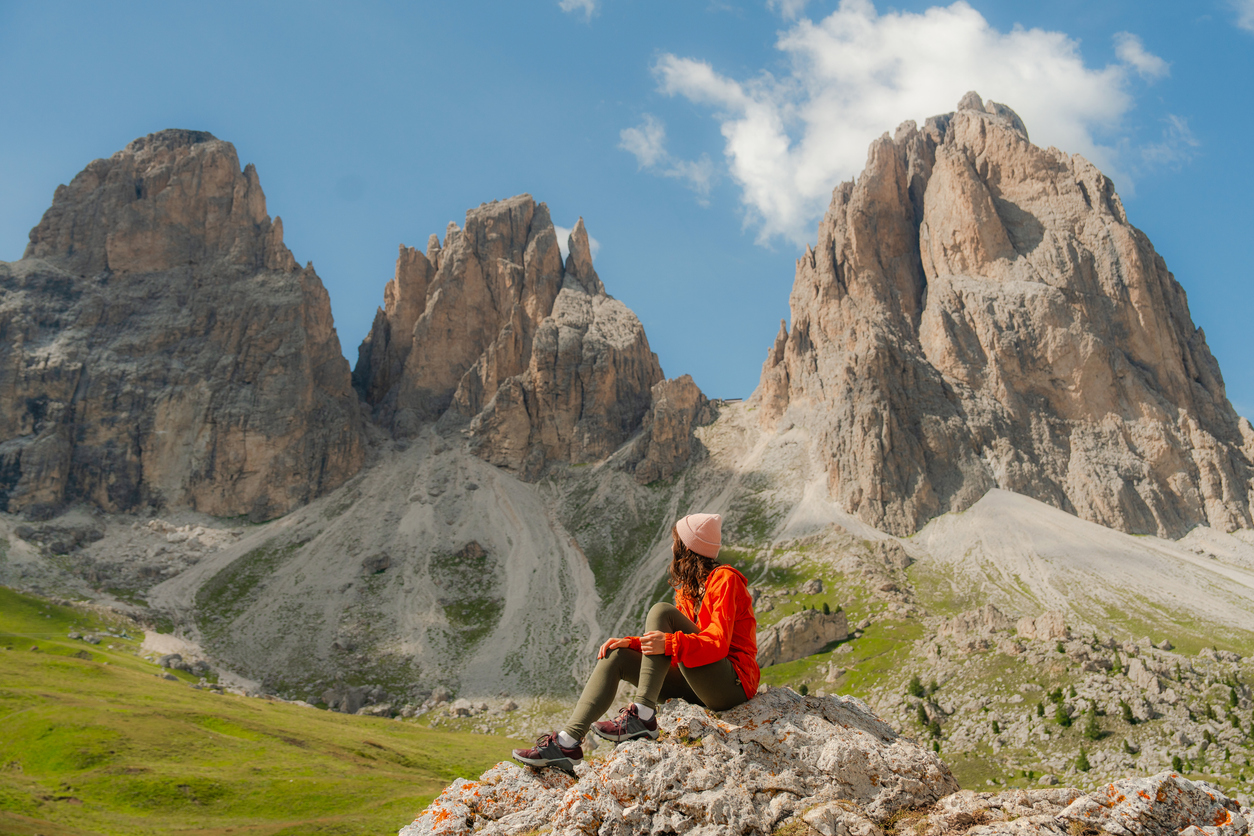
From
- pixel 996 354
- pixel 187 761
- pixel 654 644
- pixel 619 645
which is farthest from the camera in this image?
pixel 996 354

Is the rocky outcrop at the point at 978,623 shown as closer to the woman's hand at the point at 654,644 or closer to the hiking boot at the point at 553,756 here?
the hiking boot at the point at 553,756

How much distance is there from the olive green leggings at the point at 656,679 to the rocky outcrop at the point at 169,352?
138 meters

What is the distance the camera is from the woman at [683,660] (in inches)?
371

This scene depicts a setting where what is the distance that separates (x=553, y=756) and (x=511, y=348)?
15681 centimetres

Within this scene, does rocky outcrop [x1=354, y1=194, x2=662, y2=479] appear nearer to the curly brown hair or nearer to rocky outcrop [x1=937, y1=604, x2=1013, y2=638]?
rocky outcrop [x1=937, y1=604, x2=1013, y2=638]

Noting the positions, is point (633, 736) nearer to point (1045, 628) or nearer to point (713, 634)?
point (713, 634)

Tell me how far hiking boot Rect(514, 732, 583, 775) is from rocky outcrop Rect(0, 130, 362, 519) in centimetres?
13713

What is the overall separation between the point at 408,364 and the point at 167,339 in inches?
1735

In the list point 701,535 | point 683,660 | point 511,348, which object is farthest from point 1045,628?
point 511,348

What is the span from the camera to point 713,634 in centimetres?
958

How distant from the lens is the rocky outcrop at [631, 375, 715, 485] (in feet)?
471

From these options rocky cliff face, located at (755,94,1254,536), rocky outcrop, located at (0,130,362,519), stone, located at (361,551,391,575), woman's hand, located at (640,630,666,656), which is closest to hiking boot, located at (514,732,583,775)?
woman's hand, located at (640,630,666,656)

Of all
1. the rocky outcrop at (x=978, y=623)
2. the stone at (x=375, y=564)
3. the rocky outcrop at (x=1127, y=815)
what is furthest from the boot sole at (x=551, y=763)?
the stone at (x=375, y=564)

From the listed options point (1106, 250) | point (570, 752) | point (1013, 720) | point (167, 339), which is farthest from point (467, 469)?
point (570, 752)
